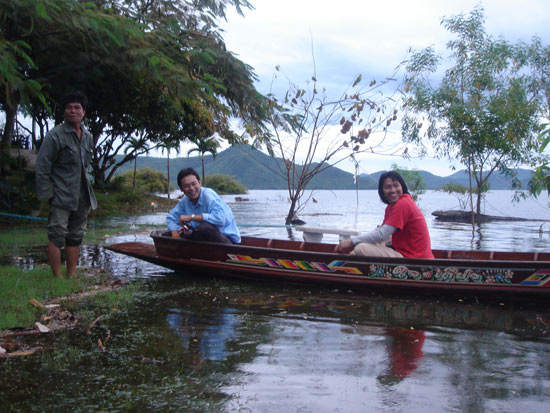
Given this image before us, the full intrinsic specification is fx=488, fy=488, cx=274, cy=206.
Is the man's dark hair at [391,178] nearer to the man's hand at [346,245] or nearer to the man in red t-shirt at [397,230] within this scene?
the man in red t-shirt at [397,230]

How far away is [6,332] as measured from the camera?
409 cm

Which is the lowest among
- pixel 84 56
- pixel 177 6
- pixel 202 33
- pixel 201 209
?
Result: pixel 201 209

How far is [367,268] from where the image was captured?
597 centimetres

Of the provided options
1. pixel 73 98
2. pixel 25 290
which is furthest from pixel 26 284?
pixel 73 98

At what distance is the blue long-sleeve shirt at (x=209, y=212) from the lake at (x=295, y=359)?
1245 millimetres

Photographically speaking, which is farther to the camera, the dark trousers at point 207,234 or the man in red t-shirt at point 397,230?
the dark trousers at point 207,234

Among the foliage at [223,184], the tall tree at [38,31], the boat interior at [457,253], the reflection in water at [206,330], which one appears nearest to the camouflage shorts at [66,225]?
the reflection in water at [206,330]

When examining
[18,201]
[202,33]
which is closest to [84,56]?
[202,33]

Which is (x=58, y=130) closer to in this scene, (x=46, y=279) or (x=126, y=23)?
(x=46, y=279)

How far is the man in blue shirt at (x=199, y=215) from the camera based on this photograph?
6516 millimetres

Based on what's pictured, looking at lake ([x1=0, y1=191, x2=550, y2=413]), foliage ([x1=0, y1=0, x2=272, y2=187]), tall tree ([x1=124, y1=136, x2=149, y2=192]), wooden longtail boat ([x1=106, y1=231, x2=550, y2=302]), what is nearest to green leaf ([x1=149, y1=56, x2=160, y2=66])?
foliage ([x1=0, y1=0, x2=272, y2=187])

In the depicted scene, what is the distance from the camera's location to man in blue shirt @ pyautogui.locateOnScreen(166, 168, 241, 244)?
6.52 metres

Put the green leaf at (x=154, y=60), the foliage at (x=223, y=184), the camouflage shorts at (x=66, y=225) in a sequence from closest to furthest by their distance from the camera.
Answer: the camouflage shorts at (x=66, y=225)
the green leaf at (x=154, y=60)
the foliage at (x=223, y=184)

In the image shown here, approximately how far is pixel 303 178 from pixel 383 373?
9.88 m
